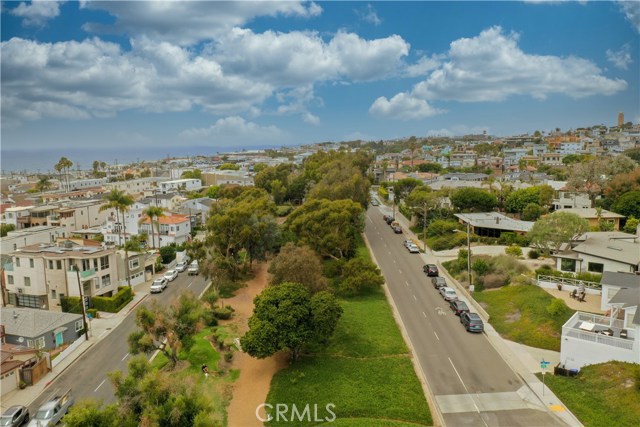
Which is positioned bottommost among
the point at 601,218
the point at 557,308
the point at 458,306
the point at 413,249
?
the point at 458,306

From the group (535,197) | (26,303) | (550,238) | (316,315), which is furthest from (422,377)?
(535,197)

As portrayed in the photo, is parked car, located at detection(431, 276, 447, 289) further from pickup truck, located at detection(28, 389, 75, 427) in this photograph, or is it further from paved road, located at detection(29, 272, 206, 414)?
pickup truck, located at detection(28, 389, 75, 427)

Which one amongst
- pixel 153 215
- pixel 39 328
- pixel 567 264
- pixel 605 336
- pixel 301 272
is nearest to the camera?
pixel 605 336

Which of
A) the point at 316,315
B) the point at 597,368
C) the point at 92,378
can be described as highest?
the point at 316,315

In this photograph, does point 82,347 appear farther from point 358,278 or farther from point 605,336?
point 605,336

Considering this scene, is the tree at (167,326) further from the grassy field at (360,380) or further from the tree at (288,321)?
the grassy field at (360,380)

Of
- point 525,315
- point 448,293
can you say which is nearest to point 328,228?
point 448,293

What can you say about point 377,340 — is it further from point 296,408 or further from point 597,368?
point 597,368
